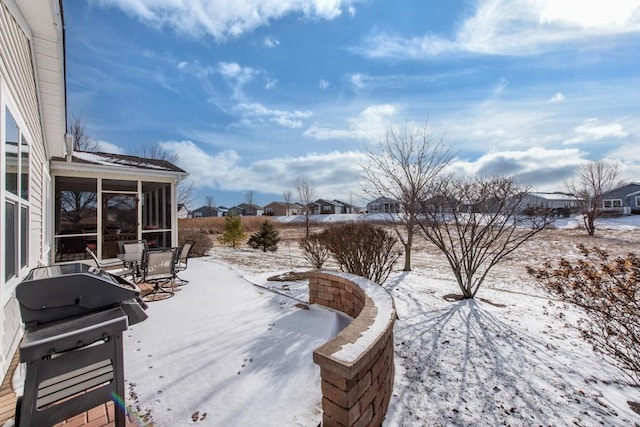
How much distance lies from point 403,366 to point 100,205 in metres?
8.21

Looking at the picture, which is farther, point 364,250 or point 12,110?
point 364,250

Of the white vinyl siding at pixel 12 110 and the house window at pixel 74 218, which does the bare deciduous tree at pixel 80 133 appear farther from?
the white vinyl siding at pixel 12 110

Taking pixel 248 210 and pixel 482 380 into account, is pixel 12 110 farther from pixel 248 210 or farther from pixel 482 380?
pixel 248 210

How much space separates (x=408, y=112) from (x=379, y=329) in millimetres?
7291

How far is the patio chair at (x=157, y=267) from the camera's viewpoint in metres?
4.81

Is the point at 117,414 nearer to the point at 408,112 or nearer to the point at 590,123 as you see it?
the point at 408,112

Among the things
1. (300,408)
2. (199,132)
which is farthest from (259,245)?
(300,408)

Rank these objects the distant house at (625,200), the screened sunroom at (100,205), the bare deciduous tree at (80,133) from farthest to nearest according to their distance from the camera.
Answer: the distant house at (625,200) < the bare deciduous tree at (80,133) < the screened sunroom at (100,205)

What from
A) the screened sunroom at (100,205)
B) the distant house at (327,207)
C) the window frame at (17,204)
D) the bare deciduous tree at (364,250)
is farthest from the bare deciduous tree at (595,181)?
the distant house at (327,207)

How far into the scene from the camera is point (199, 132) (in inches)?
590

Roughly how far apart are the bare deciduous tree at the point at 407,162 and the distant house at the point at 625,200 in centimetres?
3674

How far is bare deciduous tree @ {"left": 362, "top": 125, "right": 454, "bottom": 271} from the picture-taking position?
7.79m

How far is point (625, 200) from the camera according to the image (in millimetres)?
34375

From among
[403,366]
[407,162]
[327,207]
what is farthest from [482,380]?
[327,207]
